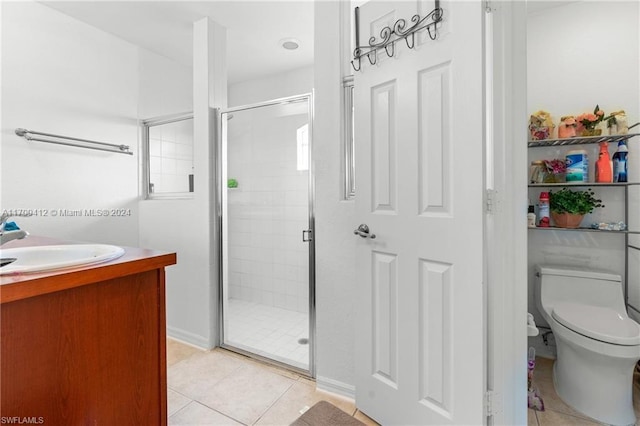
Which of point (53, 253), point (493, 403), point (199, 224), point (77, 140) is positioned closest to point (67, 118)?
point (77, 140)

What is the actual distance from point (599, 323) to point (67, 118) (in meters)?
3.61

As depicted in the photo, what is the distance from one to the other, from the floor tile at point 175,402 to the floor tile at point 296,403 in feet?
1.50

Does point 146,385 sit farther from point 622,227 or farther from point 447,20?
point 622,227

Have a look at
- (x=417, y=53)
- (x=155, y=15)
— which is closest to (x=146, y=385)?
(x=417, y=53)

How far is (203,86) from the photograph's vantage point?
2.29 m

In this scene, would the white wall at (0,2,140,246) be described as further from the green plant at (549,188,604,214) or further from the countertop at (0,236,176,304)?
the green plant at (549,188,604,214)

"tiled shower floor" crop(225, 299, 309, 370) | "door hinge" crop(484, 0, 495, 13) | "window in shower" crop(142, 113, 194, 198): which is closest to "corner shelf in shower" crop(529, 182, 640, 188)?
"door hinge" crop(484, 0, 495, 13)

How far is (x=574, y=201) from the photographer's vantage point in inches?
77.1

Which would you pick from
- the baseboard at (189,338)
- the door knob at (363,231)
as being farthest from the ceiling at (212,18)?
the baseboard at (189,338)

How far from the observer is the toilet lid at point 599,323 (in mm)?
1435

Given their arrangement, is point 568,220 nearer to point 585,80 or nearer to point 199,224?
point 585,80

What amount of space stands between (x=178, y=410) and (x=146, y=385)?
592 millimetres

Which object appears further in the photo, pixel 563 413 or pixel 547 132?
pixel 547 132

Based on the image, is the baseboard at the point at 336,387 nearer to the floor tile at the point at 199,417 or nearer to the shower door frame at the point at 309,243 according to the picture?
the shower door frame at the point at 309,243
